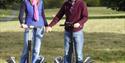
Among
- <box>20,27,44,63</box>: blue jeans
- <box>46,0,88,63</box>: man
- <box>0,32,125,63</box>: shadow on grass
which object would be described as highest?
<box>46,0,88,63</box>: man

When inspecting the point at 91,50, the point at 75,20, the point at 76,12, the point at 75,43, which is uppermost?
the point at 76,12

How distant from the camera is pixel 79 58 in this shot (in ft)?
29.0

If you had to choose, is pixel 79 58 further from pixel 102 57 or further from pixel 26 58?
pixel 102 57

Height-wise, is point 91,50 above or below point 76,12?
below

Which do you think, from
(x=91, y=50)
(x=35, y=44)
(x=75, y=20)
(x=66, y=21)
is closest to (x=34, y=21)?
(x=35, y=44)

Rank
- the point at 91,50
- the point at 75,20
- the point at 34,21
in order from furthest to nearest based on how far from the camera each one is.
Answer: the point at 91,50 → the point at 34,21 → the point at 75,20

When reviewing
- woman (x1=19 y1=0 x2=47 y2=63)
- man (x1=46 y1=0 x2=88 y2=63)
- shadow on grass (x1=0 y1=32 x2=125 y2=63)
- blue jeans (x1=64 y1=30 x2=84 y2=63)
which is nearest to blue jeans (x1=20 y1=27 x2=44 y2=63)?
woman (x1=19 y1=0 x2=47 y2=63)

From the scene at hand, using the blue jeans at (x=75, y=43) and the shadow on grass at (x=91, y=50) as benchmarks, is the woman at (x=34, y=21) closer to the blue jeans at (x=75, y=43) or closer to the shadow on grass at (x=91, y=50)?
the blue jeans at (x=75, y=43)

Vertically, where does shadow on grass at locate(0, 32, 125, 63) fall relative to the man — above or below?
below

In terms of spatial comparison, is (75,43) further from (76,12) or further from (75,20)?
(76,12)

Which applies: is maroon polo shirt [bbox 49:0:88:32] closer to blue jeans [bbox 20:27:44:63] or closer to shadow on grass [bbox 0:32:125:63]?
blue jeans [bbox 20:27:44:63]

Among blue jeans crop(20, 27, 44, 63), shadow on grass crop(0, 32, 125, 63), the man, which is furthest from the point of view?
shadow on grass crop(0, 32, 125, 63)

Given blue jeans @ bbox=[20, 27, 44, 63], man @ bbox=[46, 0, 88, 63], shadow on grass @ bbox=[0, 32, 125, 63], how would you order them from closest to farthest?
man @ bbox=[46, 0, 88, 63] < blue jeans @ bbox=[20, 27, 44, 63] < shadow on grass @ bbox=[0, 32, 125, 63]

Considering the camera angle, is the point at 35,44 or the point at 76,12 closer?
the point at 76,12
